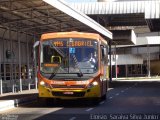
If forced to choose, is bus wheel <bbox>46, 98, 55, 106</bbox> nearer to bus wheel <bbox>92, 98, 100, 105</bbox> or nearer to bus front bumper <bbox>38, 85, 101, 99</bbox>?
bus front bumper <bbox>38, 85, 101, 99</bbox>

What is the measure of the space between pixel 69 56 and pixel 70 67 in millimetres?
535

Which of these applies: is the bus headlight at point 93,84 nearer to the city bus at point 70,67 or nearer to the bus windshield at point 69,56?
the city bus at point 70,67

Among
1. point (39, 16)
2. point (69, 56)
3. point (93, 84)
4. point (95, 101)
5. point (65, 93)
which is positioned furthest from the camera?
point (39, 16)

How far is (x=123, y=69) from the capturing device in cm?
8800

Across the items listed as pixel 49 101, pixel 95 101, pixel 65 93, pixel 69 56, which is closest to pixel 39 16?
pixel 69 56

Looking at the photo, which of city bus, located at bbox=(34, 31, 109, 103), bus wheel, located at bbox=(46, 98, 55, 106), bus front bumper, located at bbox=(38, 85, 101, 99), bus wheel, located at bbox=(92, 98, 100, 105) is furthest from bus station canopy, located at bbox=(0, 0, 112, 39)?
bus wheel, located at bbox=(92, 98, 100, 105)

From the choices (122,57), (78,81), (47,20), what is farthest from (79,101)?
(122,57)

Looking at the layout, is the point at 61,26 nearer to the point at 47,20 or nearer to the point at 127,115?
the point at 47,20

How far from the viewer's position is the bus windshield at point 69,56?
21062 millimetres

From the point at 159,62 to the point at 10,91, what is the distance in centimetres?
5619

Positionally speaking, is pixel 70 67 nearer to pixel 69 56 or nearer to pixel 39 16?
pixel 69 56

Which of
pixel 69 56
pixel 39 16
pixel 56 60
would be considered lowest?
pixel 56 60

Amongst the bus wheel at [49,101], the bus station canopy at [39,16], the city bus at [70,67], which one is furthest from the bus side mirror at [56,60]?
the bus station canopy at [39,16]

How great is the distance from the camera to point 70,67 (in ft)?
69.1
